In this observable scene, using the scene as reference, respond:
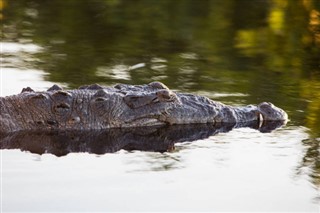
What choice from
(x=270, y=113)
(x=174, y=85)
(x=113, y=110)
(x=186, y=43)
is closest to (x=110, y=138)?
(x=113, y=110)

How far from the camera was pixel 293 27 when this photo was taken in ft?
60.6

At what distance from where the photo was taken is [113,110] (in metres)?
10.8

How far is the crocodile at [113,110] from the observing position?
10.6 meters

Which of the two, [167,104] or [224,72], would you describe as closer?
[167,104]

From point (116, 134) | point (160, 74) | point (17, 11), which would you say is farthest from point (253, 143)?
point (17, 11)

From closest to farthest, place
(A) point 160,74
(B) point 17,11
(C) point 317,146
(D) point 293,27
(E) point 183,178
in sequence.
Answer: (E) point 183,178, (C) point 317,146, (A) point 160,74, (D) point 293,27, (B) point 17,11

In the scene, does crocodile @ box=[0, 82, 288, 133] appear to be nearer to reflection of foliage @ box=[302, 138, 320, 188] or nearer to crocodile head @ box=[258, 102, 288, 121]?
crocodile head @ box=[258, 102, 288, 121]

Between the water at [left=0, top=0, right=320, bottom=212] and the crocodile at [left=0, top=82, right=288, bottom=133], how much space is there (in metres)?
0.26

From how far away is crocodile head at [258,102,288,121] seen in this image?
37.2 ft

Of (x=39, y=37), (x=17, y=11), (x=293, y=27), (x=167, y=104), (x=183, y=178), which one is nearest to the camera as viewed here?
(x=183, y=178)

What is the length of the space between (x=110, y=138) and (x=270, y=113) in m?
1.84

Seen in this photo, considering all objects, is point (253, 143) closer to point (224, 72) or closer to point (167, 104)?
point (167, 104)

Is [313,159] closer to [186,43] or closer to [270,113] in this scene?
[270,113]

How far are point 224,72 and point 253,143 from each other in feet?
12.1
